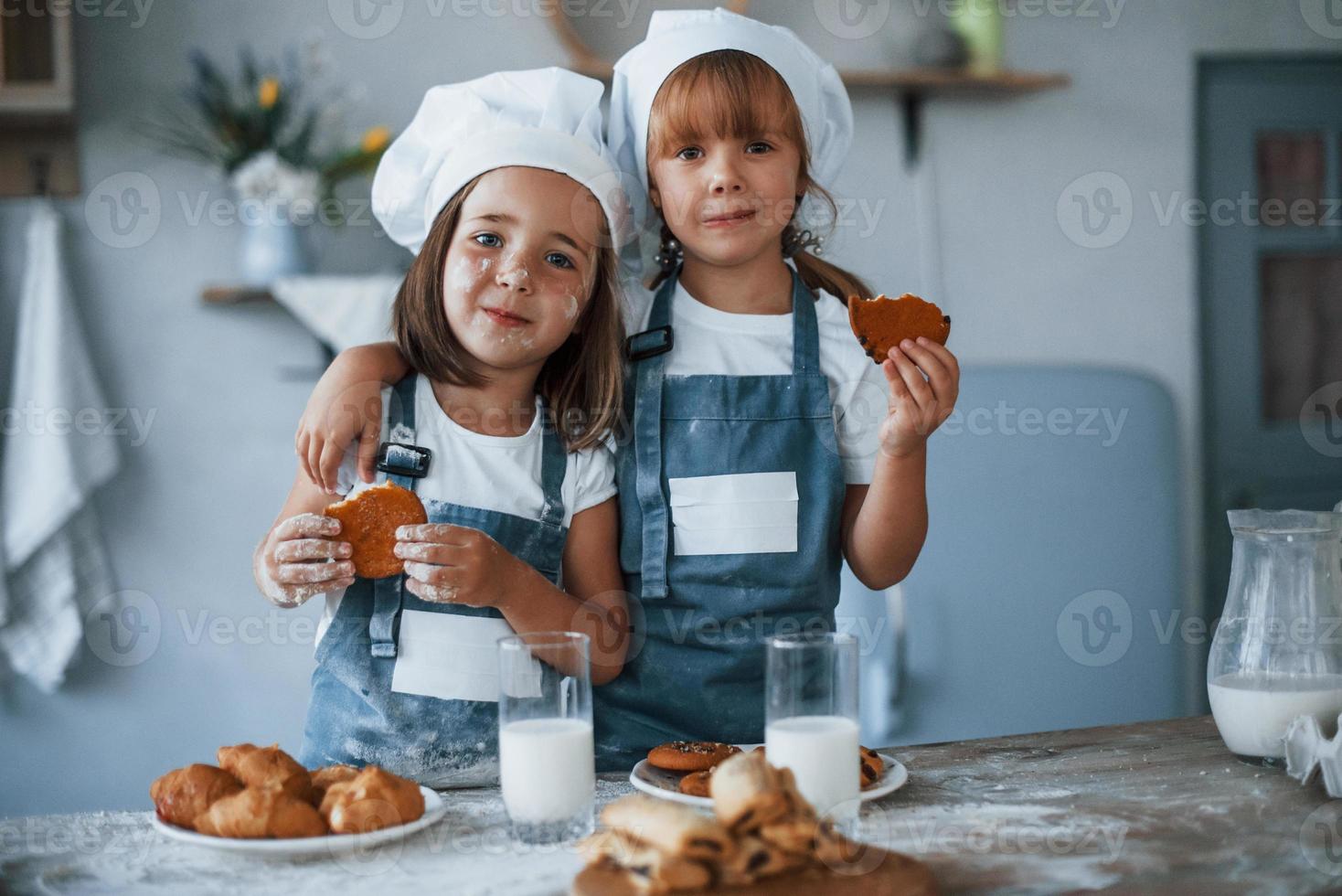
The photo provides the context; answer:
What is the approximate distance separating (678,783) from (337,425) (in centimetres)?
52

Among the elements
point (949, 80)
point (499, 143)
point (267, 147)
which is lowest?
point (499, 143)

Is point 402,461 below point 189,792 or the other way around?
the other way around

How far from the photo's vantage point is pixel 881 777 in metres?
1.08

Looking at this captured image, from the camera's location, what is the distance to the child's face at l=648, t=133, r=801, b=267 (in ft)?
4.46

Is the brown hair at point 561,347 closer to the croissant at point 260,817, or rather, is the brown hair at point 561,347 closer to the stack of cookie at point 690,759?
the stack of cookie at point 690,759

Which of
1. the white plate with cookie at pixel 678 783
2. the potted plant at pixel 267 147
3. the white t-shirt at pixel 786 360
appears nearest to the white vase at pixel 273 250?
the potted plant at pixel 267 147

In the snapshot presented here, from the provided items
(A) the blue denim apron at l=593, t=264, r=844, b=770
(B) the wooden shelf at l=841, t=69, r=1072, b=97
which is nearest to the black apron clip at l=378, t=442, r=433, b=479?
(A) the blue denim apron at l=593, t=264, r=844, b=770

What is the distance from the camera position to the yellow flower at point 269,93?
223cm

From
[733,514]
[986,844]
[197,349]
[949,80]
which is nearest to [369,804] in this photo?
[986,844]

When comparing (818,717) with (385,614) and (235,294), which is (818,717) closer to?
(385,614)

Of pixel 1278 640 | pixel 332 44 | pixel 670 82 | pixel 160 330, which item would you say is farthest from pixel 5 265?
pixel 1278 640

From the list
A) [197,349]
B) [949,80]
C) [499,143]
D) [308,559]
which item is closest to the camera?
[308,559]

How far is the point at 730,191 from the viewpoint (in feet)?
4.42

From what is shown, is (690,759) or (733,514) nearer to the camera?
(690,759)
